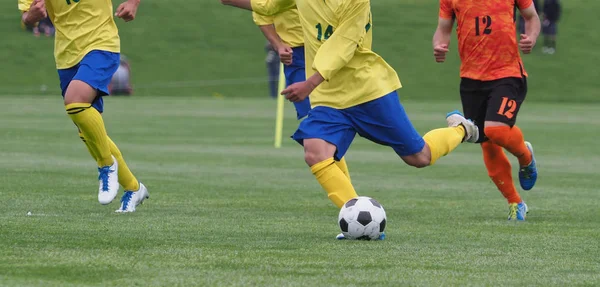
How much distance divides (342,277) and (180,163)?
379 inches

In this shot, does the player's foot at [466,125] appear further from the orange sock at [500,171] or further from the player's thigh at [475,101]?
the orange sock at [500,171]

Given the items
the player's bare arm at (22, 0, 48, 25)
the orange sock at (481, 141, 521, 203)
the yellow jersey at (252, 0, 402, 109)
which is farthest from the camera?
the orange sock at (481, 141, 521, 203)

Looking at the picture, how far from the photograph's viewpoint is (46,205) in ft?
31.1

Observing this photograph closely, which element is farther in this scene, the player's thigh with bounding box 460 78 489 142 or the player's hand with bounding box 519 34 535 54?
the player's thigh with bounding box 460 78 489 142

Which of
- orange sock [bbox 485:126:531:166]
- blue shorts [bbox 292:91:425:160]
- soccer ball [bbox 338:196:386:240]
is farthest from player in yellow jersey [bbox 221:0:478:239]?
orange sock [bbox 485:126:531:166]

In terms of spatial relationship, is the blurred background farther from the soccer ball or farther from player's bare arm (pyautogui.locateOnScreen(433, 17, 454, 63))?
the soccer ball

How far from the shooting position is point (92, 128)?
8.87m

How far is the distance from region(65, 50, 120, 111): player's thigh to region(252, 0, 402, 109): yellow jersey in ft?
5.38

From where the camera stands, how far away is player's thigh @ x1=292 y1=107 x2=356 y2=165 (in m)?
7.76

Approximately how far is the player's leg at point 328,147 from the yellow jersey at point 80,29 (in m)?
2.00

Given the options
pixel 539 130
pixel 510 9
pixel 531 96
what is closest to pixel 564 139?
pixel 539 130

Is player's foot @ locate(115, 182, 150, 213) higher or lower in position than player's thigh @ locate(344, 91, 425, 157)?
lower

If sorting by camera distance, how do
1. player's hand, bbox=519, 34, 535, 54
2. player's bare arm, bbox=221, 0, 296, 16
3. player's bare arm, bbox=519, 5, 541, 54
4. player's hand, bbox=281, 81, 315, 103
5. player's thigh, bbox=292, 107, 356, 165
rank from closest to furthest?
player's hand, bbox=281, 81, 315, 103, player's thigh, bbox=292, 107, 356, 165, player's bare arm, bbox=221, 0, 296, 16, player's hand, bbox=519, 34, 535, 54, player's bare arm, bbox=519, 5, 541, 54

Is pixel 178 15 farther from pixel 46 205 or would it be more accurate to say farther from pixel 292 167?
pixel 46 205
